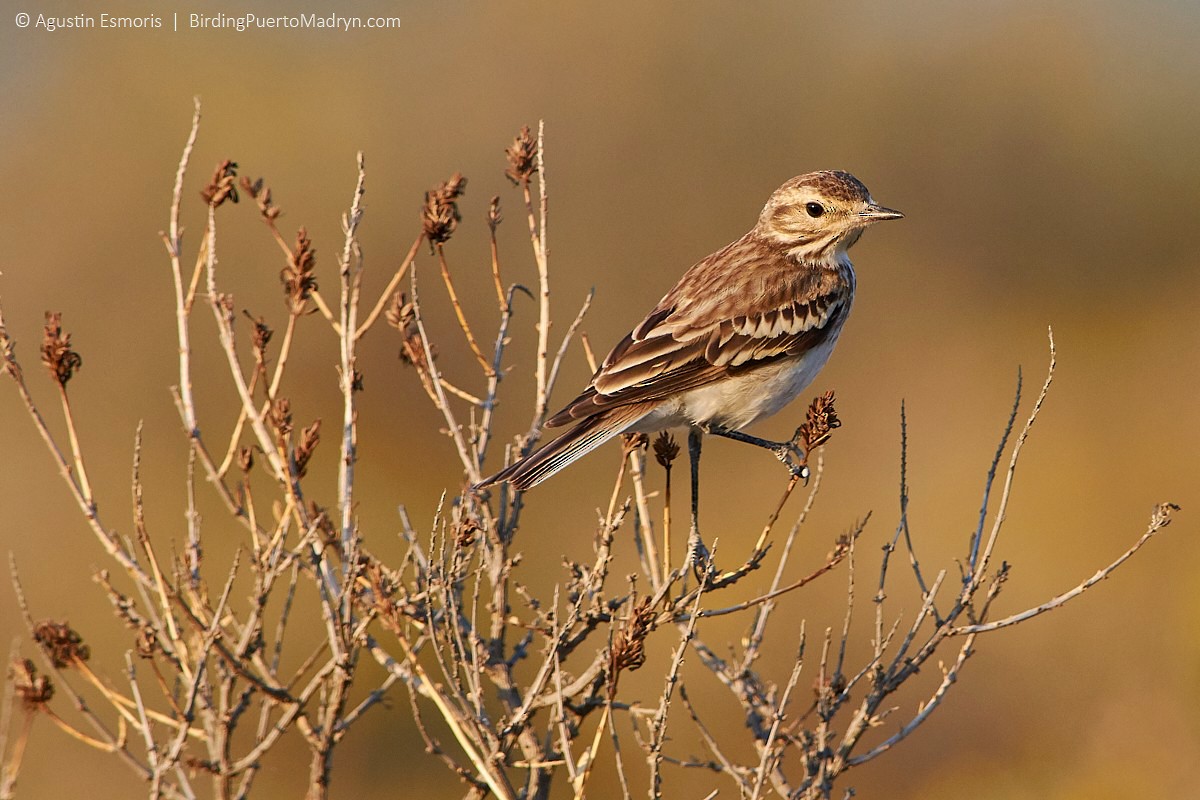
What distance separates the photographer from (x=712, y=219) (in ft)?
74.9

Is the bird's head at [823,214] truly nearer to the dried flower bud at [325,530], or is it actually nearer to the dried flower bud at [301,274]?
the dried flower bud at [301,274]

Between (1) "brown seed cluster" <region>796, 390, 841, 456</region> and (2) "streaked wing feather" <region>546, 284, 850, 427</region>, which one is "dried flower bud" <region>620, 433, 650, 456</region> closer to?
(2) "streaked wing feather" <region>546, 284, 850, 427</region>

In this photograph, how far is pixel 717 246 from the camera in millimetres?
22141

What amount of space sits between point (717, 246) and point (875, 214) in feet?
45.9

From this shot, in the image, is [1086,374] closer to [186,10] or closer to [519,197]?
[519,197]

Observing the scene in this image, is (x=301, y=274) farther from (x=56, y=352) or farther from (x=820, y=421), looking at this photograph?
(x=820, y=421)

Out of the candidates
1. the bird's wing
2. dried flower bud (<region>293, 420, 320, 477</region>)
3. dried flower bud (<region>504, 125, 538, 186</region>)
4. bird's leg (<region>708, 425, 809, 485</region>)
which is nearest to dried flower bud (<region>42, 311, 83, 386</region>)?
A: dried flower bud (<region>293, 420, 320, 477</region>)

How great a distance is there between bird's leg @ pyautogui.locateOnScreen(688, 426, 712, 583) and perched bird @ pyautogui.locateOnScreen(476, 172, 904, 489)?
157 mm

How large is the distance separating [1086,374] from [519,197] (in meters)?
9.73

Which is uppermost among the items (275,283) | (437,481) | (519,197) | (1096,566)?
(519,197)

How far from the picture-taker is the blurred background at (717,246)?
1410 centimetres

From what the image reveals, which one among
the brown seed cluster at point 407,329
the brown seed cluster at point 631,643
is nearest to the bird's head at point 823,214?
the brown seed cluster at point 407,329

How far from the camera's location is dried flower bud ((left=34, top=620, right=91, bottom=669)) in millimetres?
5281

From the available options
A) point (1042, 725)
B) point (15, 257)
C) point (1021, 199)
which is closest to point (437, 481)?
point (15, 257)
